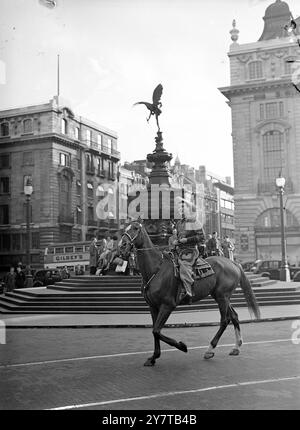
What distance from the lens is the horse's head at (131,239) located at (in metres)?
8.54

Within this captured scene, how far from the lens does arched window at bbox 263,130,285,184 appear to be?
17812mm

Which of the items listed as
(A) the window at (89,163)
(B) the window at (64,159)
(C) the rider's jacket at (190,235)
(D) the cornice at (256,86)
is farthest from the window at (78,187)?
(C) the rider's jacket at (190,235)

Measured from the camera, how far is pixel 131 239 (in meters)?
8.60

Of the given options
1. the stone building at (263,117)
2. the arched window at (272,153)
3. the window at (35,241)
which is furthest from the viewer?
the window at (35,241)

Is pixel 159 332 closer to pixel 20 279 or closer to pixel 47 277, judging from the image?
pixel 20 279

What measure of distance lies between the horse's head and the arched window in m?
10.0

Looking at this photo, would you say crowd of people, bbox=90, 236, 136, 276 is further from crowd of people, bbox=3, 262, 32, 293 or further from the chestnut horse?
the chestnut horse

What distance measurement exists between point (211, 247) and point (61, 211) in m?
28.5

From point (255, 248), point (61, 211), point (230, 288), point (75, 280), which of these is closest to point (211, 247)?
point (75, 280)

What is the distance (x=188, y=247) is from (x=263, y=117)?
8059 millimetres

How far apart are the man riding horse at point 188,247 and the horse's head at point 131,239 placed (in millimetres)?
746

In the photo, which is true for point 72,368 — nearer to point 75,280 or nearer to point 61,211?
point 75,280

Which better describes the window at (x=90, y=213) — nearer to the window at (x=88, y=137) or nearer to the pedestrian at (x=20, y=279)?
the window at (x=88, y=137)
